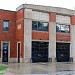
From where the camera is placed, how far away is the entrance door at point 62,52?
4012 cm

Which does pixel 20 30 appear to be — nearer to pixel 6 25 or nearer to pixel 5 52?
pixel 6 25

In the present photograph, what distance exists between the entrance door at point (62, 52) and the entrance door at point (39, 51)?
2.64 m

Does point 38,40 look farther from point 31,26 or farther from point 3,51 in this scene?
point 3,51

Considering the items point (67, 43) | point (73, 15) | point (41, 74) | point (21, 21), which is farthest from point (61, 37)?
point (41, 74)

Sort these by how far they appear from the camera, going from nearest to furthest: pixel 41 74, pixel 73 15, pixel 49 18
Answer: pixel 41 74 < pixel 49 18 < pixel 73 15

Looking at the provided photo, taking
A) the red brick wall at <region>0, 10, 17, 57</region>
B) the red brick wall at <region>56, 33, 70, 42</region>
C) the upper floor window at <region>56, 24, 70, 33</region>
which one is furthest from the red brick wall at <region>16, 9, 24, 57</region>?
the upper floor window at <region>56, 24, 70, 33</region>

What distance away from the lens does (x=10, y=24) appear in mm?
38469

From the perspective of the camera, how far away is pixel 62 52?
132 feet

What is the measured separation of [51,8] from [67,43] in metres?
7.16

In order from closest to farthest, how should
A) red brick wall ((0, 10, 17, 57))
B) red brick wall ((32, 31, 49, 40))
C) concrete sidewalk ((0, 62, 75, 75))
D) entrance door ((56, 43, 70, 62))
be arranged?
concrete sidewalk ((0, 62, 75, 75)) < red brick wall ((32, 31, 49, 40)) < red brick wall ((0, 10, 17, 57)) < entrance door ((56, 43, 70, 62))

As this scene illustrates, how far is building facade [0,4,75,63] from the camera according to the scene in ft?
119

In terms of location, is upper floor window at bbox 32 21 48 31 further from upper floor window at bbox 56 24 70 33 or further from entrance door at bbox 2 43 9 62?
entrance door at bbox 2 43 9 62

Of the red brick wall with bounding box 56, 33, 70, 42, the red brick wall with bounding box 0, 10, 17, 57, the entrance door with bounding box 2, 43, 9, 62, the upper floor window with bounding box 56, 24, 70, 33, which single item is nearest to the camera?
the entrance door with bounding box 2, 43, 9, 62

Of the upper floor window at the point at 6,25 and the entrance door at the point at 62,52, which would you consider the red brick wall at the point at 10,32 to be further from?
the entrance door at the point at 62,52
